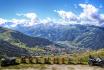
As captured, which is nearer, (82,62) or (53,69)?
(53,69)

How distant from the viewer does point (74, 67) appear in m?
39.7

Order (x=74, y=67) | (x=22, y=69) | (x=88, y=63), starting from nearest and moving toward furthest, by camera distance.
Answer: (x=22, y=69) < (x=74, y=67) < (x=88, y=63)

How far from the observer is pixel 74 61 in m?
43.9

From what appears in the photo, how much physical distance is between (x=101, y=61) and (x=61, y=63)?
7906 millimetres

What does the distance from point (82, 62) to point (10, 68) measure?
1484cm

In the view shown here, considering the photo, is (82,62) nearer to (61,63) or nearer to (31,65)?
(61,63)

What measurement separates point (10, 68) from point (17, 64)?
3.92 m

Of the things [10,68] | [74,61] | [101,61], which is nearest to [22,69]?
[10,68]

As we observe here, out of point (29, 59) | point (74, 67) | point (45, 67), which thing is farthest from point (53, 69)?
point (29, 59)

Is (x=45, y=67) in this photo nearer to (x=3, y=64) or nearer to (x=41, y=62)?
(x=41, y=62)

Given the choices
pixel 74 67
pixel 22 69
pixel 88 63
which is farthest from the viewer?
pixel 88 63

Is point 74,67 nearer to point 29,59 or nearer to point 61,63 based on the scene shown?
point 61,63

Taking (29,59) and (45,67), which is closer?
(45,67)

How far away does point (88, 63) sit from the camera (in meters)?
42.3
